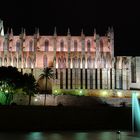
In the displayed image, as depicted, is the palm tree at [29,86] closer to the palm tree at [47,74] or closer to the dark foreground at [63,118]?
the palm tree at [47,74]

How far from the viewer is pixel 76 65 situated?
95875 millimetres

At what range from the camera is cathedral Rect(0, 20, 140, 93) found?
308ft

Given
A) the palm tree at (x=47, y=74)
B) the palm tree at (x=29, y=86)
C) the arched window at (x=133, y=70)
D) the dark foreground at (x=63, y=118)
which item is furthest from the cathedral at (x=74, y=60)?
the dark foreground at (x=63, y=118)

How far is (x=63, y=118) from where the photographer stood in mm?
50875

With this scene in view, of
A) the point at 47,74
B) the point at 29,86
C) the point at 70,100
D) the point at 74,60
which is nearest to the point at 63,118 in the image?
the point at 29,86

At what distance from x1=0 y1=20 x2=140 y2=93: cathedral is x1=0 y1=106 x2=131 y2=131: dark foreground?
134 feet

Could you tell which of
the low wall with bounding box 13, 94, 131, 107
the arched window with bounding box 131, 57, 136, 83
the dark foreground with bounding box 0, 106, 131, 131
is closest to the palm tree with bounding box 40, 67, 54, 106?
the low wall with bounding box 13, 94, 131, 107

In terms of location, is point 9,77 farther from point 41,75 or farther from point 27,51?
point 27,51

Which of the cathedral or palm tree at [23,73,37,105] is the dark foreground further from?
the cathedral

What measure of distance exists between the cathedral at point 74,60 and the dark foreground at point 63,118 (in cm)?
4094

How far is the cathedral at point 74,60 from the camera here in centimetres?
9400

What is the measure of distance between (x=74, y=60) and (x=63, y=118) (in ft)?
152

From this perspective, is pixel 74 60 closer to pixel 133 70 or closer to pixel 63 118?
pixel 133 70

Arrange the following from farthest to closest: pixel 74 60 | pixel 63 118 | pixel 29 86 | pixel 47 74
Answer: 1. pixel 74 60
2. pixel 47 74
3. pixel 29 86
4. pixel 63 118
